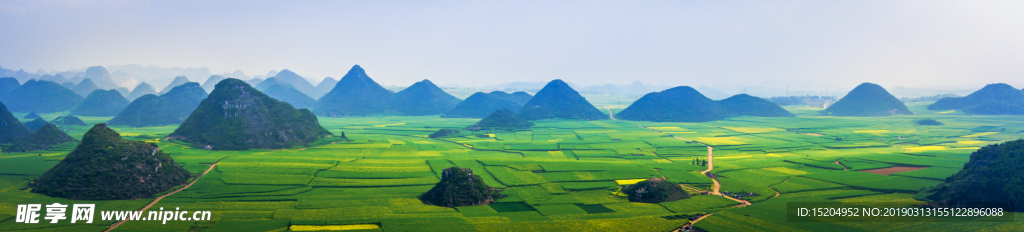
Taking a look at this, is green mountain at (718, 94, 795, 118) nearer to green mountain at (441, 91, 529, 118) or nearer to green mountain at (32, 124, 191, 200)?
green mountain at (441, 91, 529, 118)

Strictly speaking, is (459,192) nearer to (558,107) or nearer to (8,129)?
(8,129)

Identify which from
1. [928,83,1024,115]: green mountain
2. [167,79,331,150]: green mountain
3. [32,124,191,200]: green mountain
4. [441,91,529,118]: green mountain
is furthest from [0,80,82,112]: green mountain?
[928,83,1024,115]: green mountain

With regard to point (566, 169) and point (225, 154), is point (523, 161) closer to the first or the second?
point (566, 169)

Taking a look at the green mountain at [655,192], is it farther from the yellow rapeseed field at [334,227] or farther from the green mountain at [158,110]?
the green mountain at [158,110]

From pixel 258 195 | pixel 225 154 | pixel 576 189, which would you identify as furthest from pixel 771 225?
pixel 225 154

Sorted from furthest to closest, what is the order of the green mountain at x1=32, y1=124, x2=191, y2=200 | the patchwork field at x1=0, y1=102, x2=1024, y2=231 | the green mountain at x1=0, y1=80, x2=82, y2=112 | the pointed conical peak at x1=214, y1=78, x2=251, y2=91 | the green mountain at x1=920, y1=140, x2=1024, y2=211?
the green mountain at x1=0, y1=80, x2=82, y2=112 → the pointed conical peak at x1=214, y1=78, x2=251, y2=91 → the green mountain at x1=32, y1=124, x2=191, y2=200 → the green mountain at x1=920, y1=140, x2=1024, y2=211 → the patchwork field at x1=0, y1=102, x2=1024, y2=231

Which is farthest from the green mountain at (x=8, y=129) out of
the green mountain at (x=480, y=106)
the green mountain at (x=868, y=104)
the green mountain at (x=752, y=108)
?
the green mountain at (x=868, y=104)
